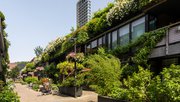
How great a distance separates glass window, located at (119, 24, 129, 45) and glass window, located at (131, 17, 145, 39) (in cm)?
90

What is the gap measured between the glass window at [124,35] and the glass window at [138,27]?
902 mm

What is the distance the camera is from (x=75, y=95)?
828 inches

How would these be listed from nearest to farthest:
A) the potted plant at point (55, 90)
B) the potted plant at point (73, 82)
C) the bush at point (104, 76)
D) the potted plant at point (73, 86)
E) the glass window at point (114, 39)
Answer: the bush at point (104, 76), the potted plant at point (73, 86), the potted plant at point (73, 82), the glass window at point (114, 39), the potted plant at point (55, 90)

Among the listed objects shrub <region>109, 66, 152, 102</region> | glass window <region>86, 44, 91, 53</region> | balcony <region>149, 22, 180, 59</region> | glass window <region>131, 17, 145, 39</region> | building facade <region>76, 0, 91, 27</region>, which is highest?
building facade <region>76, 0, 91, 27</region>

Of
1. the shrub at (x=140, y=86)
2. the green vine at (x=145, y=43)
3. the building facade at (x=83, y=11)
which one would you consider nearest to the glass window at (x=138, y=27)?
the green vine at (x=145, y=43)

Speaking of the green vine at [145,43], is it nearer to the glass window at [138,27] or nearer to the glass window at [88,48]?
the glass window at [138,27]

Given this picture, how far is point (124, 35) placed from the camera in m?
22.5

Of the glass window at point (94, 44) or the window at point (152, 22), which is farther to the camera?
the glass window at point (94, 44)

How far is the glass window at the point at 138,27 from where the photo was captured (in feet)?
64.9

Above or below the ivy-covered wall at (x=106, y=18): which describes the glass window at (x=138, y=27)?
below

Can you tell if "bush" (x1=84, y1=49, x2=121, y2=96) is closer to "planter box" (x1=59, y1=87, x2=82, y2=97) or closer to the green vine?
the green vine

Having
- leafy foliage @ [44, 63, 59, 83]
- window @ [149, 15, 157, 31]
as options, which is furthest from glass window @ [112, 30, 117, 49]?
leafy foliage @ [44, 63, 59, 83]

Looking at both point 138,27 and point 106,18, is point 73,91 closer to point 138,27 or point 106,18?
point 138,27

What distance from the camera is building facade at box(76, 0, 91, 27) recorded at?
4825 inches
